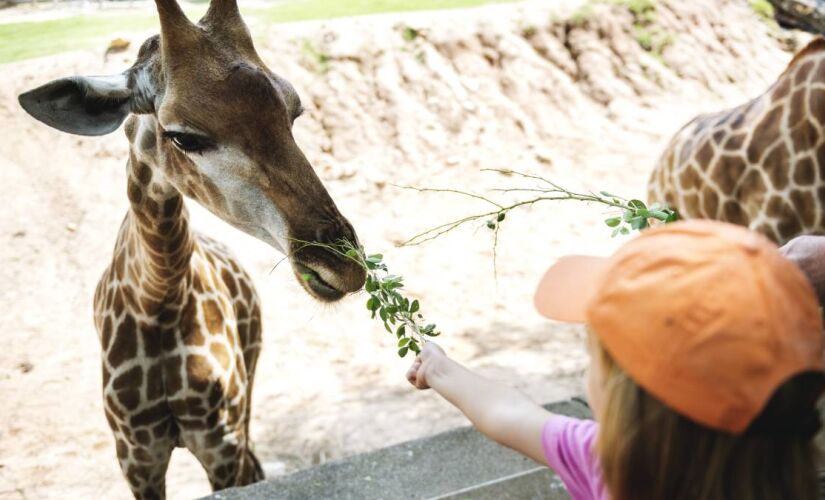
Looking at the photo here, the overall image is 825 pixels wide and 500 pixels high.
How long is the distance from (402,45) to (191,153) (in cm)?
659

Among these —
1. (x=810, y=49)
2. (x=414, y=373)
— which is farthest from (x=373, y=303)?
(x=810, y=49)

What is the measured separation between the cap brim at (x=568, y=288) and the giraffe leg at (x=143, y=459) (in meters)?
2.13

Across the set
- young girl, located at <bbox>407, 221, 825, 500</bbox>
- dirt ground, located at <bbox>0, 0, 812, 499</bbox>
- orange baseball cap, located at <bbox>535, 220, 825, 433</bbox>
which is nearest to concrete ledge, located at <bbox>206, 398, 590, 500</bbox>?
dirt ground, located at <bbox>0, 0, 812, 499</bbox>

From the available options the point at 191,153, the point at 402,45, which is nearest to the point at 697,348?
the point at 191,153

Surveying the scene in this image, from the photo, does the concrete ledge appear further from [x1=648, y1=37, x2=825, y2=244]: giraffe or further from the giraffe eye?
[x1=648, y1=37, x2=825, y2=244]: giraffe

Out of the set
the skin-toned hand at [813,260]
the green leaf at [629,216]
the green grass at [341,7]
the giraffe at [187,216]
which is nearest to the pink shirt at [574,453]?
the green leaf at [629,216]

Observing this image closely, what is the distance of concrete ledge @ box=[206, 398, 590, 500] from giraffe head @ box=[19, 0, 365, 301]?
3.83ft

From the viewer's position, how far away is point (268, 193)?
246 centimetres

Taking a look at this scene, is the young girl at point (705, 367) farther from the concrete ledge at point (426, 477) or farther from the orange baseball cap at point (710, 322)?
the concrete ledge at point (426, 477)

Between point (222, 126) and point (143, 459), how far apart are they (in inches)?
57.1

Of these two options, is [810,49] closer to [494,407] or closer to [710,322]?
[494,407]

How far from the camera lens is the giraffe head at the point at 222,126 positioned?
2416mm

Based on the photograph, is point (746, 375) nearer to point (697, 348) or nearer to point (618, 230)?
point (697, 348)

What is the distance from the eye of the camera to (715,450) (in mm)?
1107
